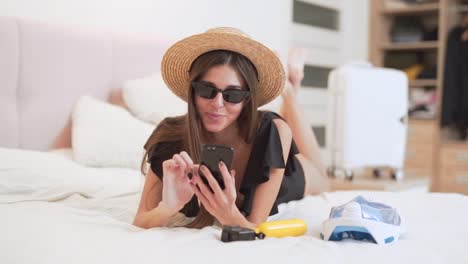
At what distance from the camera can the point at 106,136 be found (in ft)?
7.56

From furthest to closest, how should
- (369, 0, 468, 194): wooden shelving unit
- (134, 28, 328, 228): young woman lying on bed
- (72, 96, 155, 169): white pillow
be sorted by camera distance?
1. (369, 0, 468, 194): wooden shelving unit
2. (72, 96, 155, 169): white pillow
3. (134, 28, 328, 228): young woman lying on bed

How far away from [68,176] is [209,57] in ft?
2.38

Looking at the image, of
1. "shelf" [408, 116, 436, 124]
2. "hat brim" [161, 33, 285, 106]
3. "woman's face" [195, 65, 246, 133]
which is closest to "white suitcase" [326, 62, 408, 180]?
"shelf" [408, 116, 436, 124]

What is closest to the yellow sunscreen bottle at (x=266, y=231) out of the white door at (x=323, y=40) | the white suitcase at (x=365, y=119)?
the white suitcase at (x=365, y=119)

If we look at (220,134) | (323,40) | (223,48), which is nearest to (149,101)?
(220,134)

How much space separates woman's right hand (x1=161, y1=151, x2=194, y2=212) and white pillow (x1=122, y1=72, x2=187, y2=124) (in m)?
1.26

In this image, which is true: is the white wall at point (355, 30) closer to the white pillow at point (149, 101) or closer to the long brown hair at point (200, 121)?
the white pillow at point (149, 101)

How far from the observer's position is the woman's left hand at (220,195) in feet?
4.17

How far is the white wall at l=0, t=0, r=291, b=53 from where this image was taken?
2607 millimetres

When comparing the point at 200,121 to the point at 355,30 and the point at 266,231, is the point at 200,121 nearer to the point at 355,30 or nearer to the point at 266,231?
the point at 266,231

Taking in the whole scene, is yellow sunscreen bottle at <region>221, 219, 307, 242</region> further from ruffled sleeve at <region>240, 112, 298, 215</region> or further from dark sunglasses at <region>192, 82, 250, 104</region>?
dark sunglasses at <region>192, 82, 250, 104</region>

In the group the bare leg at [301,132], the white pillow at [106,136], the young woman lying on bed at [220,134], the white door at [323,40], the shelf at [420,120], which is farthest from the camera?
the shelf at [420,120]

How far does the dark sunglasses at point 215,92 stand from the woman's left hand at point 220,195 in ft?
0.65

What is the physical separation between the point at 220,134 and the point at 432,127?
3.61m
